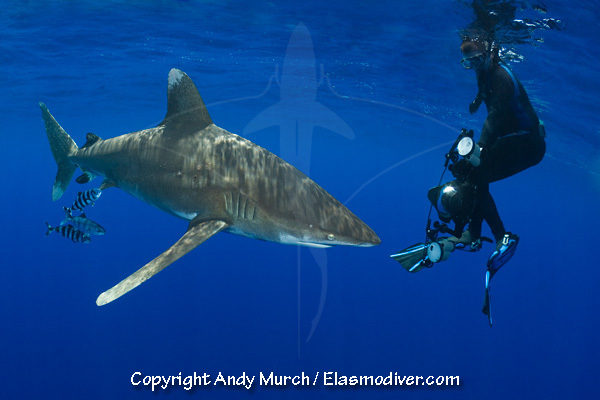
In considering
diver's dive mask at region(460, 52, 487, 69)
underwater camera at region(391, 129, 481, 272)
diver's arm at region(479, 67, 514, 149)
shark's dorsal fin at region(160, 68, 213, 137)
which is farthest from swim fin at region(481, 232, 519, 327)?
shark's dorsal fin at region(160, 68, 213, 137)

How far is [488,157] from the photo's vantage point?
427 cm

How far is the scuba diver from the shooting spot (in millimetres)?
4168

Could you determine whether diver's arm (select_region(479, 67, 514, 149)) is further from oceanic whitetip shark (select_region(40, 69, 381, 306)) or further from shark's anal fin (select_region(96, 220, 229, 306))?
shark's anal fin (select_region(96, 220, 229, 306))

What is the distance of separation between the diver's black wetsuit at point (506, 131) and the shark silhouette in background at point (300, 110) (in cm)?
277

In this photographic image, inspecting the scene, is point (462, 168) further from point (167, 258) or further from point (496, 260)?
point (167, 258)

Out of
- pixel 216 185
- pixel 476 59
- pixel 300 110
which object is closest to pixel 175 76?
pixel 216 185

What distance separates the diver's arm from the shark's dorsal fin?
3.82 m

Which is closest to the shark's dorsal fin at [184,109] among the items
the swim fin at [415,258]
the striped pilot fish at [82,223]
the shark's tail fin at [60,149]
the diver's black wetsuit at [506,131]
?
the shark's tail fin at [60,149]

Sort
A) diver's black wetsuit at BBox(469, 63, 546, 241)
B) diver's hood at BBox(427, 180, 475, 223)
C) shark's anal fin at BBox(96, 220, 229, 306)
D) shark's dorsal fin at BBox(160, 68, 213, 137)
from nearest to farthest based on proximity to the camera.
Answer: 1. shark's anal fin at BBox(96, 220, 229, 306)
2. diver's black wetsuit at BBox(469, 63, 546, 241)
3. diver's hood at BBox(427, 180, 475, 223)
4. shark's dorsal fin at BBox(160, 68, 213, 137)

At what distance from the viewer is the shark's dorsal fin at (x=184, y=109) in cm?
538

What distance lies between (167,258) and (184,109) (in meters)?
2.50

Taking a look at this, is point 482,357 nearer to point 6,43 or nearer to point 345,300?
point 345,300

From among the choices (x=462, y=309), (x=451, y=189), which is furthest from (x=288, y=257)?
(x=451, y=189)

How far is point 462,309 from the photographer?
115 ft
